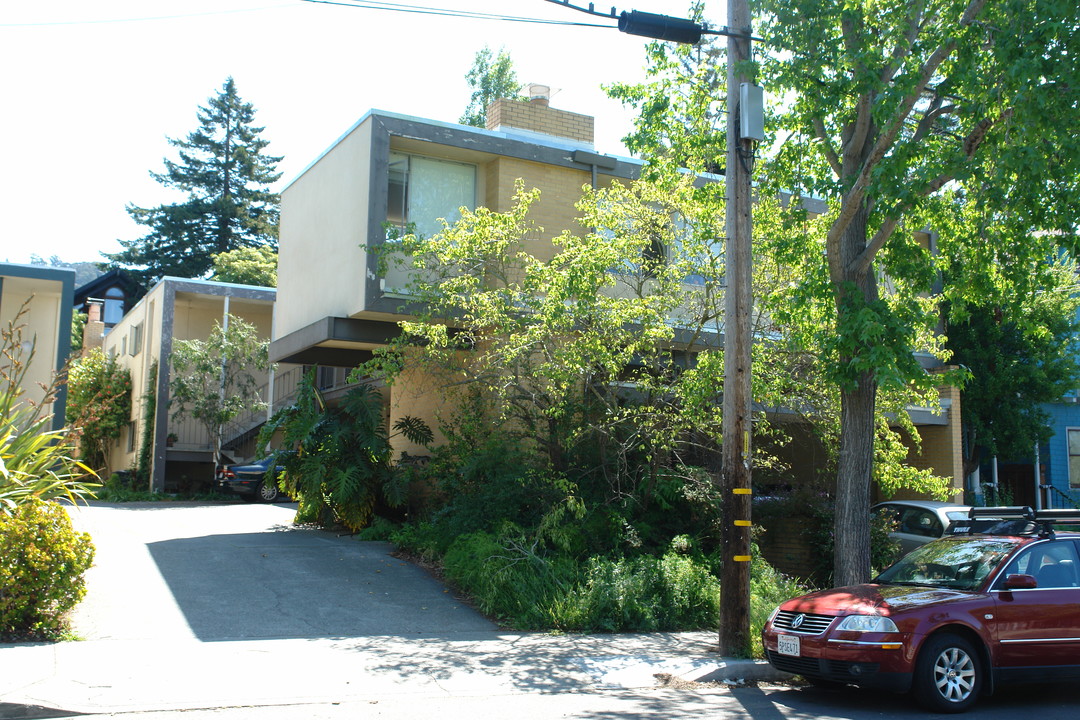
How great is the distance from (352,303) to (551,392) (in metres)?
4.15

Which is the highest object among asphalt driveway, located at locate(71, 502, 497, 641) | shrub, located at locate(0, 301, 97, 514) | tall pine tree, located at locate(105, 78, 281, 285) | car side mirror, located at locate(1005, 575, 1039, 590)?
tall pine tree, located at locate(105, 78, 281, 285)

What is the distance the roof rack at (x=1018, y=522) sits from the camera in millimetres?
9156

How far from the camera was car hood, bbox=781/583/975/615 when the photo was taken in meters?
8.16

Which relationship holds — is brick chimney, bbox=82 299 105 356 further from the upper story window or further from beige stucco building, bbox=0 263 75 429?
the upper story window

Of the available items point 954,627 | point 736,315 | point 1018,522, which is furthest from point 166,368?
point 954,627

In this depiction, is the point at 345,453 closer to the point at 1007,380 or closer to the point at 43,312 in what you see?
the point at 43,312

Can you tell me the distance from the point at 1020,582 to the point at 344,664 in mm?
6270

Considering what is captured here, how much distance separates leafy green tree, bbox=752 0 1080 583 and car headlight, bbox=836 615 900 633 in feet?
8.54

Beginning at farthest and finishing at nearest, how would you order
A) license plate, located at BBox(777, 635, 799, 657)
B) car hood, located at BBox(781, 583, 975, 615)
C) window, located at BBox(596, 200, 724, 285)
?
window, located at BBox(596, 200, 724, 285) → license plate, located at BBox(777, 635, 799, 657) → car hood, located at BBox(781, 583, 975, 615)

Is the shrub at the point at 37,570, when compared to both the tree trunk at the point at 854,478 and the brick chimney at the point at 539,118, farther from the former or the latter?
the brick chimney at the point at 539,118

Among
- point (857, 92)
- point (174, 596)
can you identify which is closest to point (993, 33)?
point (857, 92)

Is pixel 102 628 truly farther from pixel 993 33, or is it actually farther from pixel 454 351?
pixel 993 33

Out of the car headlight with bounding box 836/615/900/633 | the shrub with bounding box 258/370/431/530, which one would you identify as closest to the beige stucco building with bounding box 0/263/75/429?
the shrub with bounding box 258/370/431/530

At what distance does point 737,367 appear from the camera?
992 centimetres
